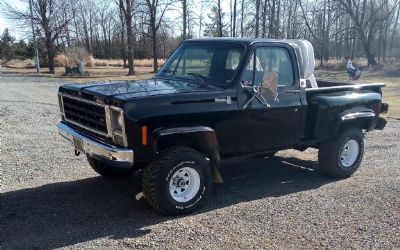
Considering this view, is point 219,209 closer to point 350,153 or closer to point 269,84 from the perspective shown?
point 269,84

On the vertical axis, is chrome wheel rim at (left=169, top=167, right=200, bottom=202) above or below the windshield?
below

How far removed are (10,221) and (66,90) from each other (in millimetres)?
1779

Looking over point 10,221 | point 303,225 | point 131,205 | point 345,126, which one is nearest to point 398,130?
point 345,126

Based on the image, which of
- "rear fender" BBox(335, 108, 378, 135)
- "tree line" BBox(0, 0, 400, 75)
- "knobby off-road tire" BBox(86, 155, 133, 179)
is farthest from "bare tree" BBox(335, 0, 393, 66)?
"knobby off-road tire" BBox(86, 155, 133, 179)

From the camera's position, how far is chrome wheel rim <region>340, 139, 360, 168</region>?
6961 millimetres

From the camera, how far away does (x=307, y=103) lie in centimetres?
629

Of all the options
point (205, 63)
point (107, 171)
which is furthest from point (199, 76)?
point (107, 171)

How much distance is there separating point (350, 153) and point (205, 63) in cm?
296

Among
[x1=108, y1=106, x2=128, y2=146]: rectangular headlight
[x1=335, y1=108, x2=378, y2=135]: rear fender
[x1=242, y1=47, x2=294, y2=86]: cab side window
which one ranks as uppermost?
[x1=242, y1=47, x2=294, y2=86]: cab side window

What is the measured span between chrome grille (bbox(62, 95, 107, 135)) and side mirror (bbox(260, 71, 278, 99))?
2032 millimetres

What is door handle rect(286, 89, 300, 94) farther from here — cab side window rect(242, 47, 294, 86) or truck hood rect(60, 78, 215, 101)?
truck hood rect(60, 78, 215, 101)

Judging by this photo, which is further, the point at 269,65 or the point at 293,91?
the point at 293,91

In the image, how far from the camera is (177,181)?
5094mm

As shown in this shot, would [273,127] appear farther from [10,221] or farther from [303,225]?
[10,221]
